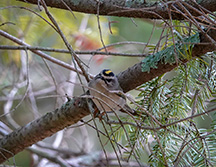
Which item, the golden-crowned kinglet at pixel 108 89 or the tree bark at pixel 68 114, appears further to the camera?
the golden-crowned kinglet at pixel 108 89

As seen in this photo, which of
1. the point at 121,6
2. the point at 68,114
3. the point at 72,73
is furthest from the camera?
the point at 72,73

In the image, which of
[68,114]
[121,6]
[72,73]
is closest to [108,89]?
[68,114]

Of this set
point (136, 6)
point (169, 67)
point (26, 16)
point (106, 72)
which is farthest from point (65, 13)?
point (169, 67)

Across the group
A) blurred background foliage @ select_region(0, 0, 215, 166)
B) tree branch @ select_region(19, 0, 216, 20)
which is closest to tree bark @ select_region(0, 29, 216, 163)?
blurred background foliage @ select_region(0, 0, 215, 166)

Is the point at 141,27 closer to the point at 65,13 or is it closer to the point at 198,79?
the point at 65,13

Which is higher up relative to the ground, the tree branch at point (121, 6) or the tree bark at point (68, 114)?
the tree branch at point (121, 6)

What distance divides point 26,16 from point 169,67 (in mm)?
1810

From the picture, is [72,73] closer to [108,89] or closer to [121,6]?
[108,89]

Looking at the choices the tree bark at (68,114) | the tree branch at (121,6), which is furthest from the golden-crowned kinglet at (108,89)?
the tree branch at (121,6)

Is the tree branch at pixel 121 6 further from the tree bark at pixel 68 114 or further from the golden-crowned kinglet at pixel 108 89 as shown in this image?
the golden-crowned kinglet at pixel 108 89

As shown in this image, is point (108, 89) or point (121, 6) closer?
point (121, 6)

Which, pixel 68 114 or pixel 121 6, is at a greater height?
pixel 121 6

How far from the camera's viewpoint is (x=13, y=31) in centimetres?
281

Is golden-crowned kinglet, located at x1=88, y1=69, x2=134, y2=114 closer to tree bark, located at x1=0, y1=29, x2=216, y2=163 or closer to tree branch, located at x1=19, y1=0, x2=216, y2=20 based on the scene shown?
tree bark, located at x1=0, y1=29, x2=216, y2=163
